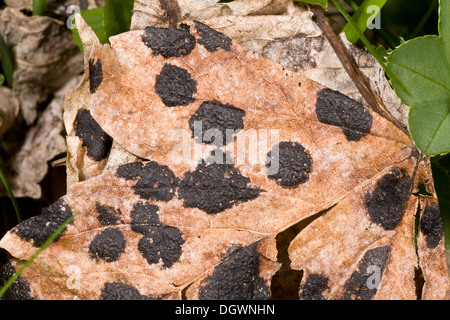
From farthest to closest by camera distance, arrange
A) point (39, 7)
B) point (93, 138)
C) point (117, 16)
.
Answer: point (39, 7), point (117, 16), point (93, 138)

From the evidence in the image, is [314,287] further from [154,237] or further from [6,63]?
[6,63]

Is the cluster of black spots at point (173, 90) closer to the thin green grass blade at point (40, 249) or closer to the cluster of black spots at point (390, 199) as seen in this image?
the thin green grass blade at point (40, 249)

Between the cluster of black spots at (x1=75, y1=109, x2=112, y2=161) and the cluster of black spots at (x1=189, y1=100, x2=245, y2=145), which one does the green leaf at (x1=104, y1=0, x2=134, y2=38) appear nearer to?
the cluster of black spots at (x1=75, y1=109, x2=112, y2=161)

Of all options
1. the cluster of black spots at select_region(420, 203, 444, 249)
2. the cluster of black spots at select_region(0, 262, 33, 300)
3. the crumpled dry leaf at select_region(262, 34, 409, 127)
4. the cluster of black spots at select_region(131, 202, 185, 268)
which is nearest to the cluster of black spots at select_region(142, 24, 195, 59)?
the crumpled dry leaf at select_region(262, 34, 409, 127)

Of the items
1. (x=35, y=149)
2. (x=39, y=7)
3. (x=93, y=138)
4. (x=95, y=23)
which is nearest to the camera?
(x=93, y=138)

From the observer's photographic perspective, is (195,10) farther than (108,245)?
Yes

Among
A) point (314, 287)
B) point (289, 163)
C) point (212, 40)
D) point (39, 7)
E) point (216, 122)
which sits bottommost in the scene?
point (314, 287)

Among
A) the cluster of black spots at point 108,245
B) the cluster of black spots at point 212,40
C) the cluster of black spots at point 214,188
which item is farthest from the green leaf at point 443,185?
the cluster of black spots at point 108,245

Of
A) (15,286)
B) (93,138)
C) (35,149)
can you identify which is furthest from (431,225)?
(35,149)
